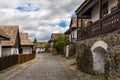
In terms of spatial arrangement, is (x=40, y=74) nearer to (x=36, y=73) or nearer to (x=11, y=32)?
(x=36, y=73)

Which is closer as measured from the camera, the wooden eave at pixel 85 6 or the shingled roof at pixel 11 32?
the wooden eave at pixel 85 6

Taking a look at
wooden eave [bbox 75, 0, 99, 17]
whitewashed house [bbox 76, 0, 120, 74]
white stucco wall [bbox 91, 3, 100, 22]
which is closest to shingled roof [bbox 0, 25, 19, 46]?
wooden eave [bbox 75, 0, 99, 17]

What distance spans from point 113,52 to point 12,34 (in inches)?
1168

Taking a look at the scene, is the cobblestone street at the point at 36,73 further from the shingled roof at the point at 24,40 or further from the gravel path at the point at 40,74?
the shingled roof at the point at 24,40

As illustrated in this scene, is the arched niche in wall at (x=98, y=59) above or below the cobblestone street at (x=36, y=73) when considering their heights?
above

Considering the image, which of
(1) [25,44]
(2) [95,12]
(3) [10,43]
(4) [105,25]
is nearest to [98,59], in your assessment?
(4) [105,25]

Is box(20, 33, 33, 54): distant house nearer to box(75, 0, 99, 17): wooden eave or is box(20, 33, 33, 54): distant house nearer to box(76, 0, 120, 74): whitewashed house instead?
box(75, 0, 99, 17): wooden eave

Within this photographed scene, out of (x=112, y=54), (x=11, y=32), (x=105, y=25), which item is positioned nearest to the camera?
(x=112, y=54)

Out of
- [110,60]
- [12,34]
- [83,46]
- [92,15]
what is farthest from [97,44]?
[12,34]

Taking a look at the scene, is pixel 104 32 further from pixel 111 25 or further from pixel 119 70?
pixel 119 70

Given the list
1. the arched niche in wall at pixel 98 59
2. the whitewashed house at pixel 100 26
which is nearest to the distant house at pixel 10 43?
the whitewashed house at pixel 100 26

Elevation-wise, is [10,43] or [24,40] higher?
[24,40]

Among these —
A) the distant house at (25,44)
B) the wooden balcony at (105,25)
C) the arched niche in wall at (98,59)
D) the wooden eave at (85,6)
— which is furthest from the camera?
the distant house at (25,44)

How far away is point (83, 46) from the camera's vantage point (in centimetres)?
2020
